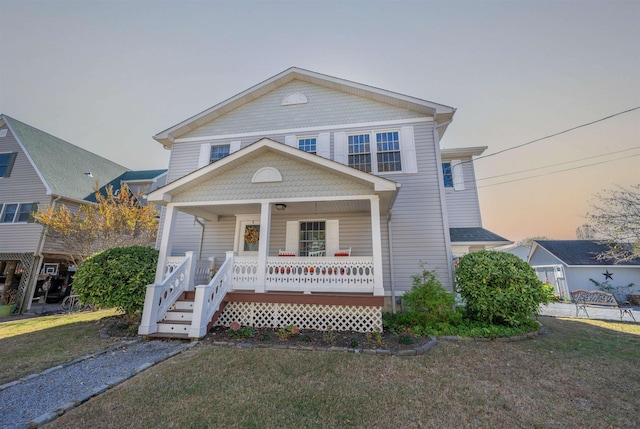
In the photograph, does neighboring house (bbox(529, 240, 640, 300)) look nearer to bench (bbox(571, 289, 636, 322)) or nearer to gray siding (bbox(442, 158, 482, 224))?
bench (bbox(571, 289, 636, 322))

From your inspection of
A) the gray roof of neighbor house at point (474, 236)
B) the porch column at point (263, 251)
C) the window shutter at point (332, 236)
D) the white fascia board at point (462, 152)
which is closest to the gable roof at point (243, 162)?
the porch column at point (263, 251)

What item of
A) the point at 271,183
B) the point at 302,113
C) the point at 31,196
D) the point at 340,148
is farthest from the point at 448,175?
the point at 31,196

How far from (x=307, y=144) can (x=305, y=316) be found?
6.56m

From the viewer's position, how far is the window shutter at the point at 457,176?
10.3 meters

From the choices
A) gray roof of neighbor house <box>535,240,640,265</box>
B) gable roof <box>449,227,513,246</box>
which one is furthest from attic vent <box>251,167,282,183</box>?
gray roof of neighbor house <box>535,240,640,265</box>

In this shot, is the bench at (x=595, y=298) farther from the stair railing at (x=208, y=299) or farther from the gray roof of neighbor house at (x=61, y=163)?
the gray roof of neighbor house at (x=61, y=163)

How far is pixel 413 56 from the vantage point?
10.7 meters

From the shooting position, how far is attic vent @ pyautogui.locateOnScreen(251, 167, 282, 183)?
24.0 ft

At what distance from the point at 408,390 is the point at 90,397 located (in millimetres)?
4238

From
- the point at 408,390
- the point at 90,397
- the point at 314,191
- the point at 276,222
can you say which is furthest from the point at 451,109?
the point at 90,397

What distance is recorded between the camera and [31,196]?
13.2 metres

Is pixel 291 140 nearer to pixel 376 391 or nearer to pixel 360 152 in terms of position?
pixel 360 152

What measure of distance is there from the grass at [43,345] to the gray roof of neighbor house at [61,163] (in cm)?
907

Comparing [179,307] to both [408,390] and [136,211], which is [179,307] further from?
[136,211]
